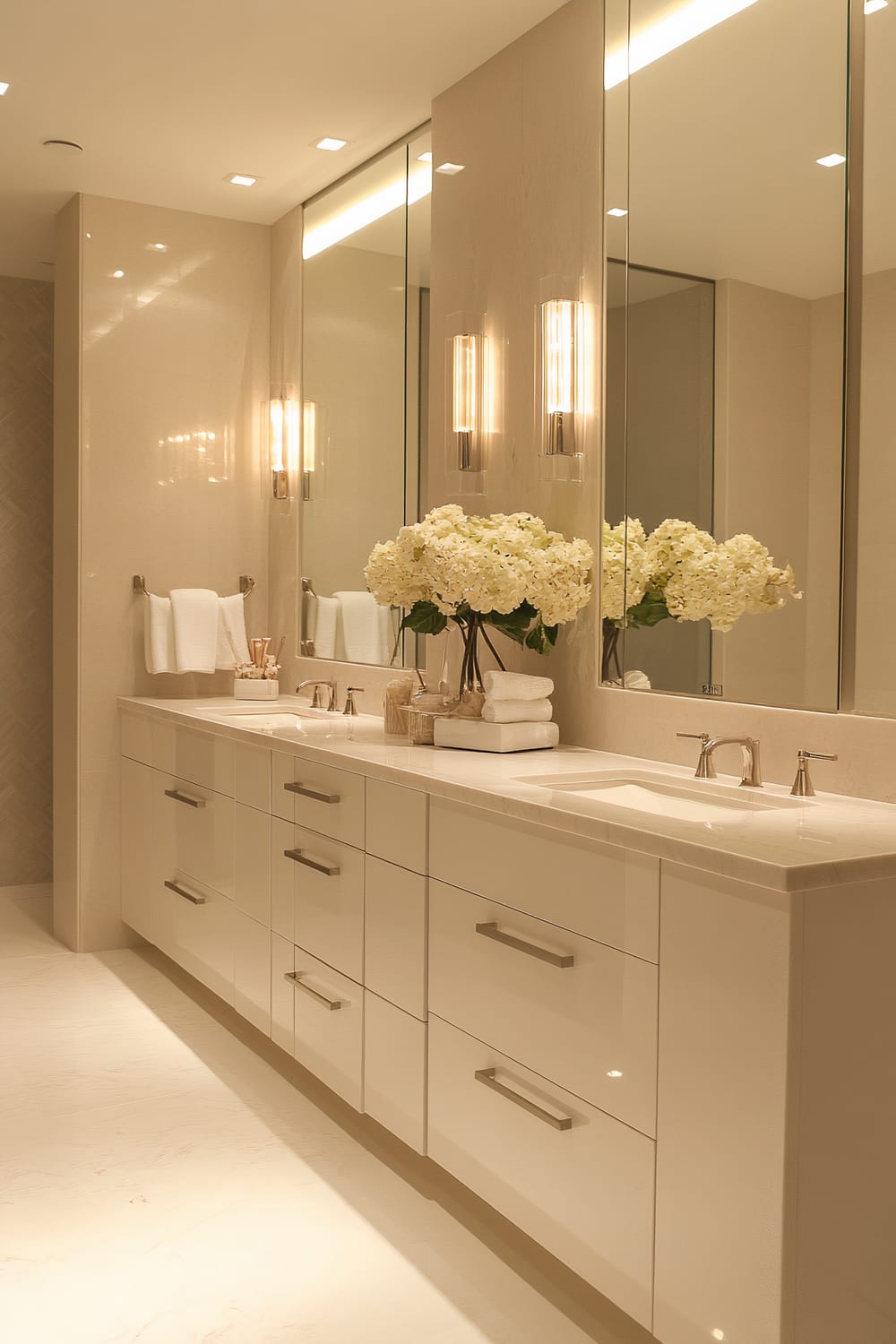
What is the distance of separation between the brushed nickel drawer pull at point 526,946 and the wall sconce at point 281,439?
231 centimetres

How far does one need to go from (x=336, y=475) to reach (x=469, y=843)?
1889mm

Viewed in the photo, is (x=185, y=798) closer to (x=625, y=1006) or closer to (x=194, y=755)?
(x=194, y=755)

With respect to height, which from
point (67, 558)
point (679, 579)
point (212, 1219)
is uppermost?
point (67, 558)

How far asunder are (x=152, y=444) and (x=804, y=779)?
2670mm

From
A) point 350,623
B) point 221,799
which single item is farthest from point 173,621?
point 221,799

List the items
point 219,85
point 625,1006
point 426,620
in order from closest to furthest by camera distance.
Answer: point 625,1006 → point 426,620 → point 219,85

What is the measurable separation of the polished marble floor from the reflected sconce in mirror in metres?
1.50

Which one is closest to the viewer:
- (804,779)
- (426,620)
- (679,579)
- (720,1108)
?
(720,1108)

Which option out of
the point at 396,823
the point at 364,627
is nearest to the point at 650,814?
the point at 396,823

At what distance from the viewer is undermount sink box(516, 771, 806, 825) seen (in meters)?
1.94

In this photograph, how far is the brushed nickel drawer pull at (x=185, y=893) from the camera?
3184 millimetres

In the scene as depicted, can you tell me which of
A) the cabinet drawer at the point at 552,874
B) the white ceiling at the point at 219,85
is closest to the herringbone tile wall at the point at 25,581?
the white ceiling at the point at 219,85

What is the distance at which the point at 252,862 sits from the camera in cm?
288

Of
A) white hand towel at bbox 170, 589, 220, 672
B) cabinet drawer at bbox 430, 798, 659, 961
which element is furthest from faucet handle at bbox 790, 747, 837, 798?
white hand towel at bbox 170, 589, 220, 672
